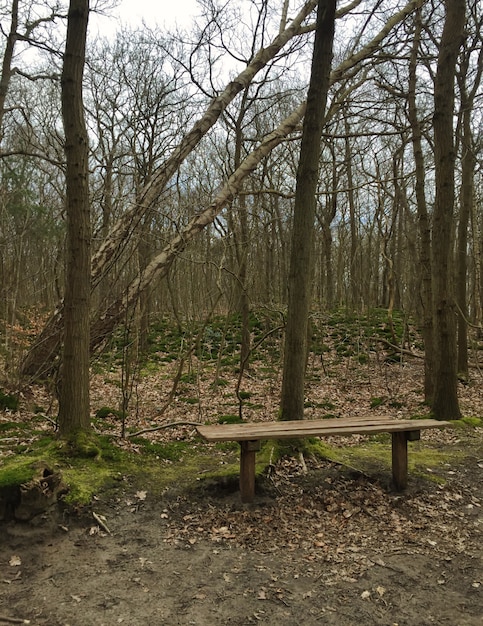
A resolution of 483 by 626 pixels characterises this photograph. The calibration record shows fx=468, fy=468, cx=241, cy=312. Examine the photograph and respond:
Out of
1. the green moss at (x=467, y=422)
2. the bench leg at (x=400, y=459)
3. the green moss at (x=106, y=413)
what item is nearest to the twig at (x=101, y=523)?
the bench leg at (x=400, y=459)

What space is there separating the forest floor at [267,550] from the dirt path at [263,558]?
10 mm

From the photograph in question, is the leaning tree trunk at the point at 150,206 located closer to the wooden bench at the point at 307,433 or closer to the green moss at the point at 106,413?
the green moss at the point at 106,413

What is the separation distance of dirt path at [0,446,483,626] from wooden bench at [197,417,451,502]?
207 mm

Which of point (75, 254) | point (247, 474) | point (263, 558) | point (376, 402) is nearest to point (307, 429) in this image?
point (247, 474)

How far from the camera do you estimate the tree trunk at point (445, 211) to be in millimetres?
6840

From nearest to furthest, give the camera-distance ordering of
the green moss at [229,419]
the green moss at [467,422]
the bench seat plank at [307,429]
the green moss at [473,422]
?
1. the bench seat plank at [307,429]
2. the green moss at [467,422]
3. the green moss at [473,422]
4. the green moss at [229,419]

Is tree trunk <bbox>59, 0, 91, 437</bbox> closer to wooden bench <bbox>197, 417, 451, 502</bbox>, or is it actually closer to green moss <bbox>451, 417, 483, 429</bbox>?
wooden bench <bbox>197, 417, 451, 502</bbox>

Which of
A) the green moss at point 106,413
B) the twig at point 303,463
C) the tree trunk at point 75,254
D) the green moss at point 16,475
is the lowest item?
the green moss at point 106,413

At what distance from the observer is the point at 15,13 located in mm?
10812

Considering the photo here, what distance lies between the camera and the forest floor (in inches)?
108

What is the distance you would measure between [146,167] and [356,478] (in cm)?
1224

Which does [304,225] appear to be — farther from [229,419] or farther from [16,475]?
[229,419]

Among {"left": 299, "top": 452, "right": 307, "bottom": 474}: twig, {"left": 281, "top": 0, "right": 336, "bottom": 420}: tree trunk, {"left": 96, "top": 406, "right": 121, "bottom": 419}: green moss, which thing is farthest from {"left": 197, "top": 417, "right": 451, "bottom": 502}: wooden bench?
{"left": 96, "top": 406, "right": 121, "bottom": 419}: green moss

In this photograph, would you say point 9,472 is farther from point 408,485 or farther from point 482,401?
point 482,401
